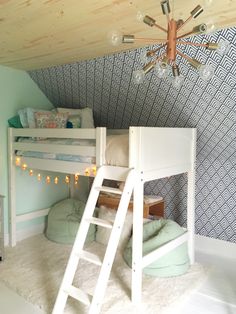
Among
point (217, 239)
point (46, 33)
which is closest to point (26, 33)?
point (46, 33)

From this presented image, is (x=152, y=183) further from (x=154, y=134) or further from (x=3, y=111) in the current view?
(x=3, y=111)

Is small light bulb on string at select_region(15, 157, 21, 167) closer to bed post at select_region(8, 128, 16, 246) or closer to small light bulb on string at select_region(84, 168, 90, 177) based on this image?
bed post at select_region(8, 128, 16, 246)

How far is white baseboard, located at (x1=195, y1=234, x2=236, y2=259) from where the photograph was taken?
10.5 ft

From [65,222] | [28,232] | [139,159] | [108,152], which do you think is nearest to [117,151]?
[108,152]

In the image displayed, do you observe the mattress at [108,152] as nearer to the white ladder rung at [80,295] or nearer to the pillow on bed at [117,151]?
the pillow on bed at [117,151]

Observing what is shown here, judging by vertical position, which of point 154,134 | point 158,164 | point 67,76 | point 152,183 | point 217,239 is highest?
point 67,76

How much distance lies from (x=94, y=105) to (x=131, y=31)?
4.56ft

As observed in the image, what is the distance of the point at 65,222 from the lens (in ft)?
11.4

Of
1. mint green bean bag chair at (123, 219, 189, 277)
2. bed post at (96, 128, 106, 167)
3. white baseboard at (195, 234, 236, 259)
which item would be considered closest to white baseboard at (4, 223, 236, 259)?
white baseboard at (195, 234, 236, 259)

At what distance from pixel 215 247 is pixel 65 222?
1806 millimetres

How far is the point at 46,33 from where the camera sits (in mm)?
2293

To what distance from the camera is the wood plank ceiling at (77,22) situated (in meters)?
1.79

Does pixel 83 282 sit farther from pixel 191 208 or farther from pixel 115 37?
pixel 115 37

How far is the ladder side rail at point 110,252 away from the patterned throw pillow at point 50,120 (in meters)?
1.36
